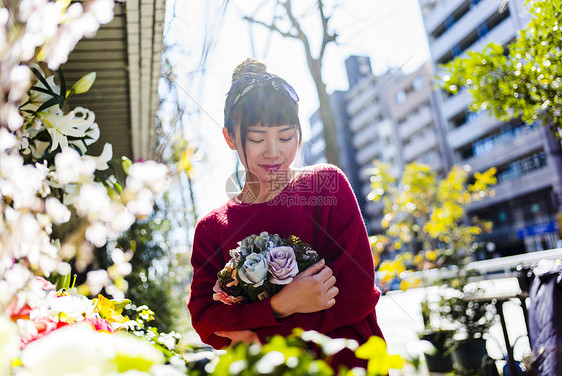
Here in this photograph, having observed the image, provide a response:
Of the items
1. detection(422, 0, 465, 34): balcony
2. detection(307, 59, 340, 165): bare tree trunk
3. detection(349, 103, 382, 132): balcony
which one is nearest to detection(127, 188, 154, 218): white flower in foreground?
detection(307, 59, 340, 165): bare tree trunk

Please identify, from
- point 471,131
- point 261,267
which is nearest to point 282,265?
point 261,267

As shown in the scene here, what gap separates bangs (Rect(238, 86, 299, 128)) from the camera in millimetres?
1337

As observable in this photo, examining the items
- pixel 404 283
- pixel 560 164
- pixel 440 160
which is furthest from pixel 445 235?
pixel 440 160

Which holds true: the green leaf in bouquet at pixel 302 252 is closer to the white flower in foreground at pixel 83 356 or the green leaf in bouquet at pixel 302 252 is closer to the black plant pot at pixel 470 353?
the white flower in foreground at pixel 83 356

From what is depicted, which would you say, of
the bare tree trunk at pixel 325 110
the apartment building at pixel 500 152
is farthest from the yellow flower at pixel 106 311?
the apartment building at pixel 500 152

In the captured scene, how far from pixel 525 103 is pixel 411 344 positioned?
1.95m

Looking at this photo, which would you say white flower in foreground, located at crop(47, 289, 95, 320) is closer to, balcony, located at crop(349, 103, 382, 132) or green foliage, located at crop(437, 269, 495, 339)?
green foliage, located at crop(437, 269, 495, 339)

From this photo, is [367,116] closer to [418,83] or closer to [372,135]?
[372,135]

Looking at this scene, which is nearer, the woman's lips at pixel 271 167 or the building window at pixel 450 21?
the woman's lips at pixel 271 167

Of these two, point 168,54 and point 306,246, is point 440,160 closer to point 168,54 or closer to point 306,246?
point 168,54

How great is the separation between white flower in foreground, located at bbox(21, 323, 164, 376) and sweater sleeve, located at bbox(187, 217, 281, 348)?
2.26ft

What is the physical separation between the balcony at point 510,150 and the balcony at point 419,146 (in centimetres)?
543

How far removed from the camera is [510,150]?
2812cm

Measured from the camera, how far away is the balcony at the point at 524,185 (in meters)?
26.0
